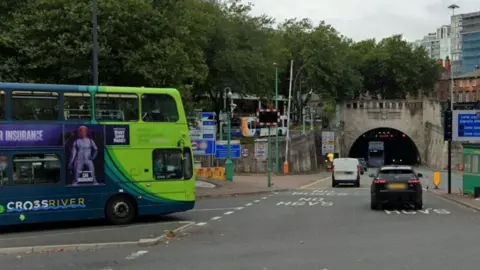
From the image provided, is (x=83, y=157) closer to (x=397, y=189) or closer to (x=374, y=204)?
(x=374, y=204)

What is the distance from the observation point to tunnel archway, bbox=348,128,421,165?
3623 inches

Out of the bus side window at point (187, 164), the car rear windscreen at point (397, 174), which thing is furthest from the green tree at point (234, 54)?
the bus side window at point (187, 164)

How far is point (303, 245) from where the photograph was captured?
12219 mm

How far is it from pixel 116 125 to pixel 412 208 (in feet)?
39.1

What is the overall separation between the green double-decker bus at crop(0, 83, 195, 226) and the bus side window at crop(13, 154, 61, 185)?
0.08 feet

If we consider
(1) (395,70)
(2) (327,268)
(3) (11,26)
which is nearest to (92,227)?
(2) (327,268)

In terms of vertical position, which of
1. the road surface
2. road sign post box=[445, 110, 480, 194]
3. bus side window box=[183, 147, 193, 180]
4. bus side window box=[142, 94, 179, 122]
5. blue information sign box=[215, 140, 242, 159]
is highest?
bus side window box=[142, 94, 179, 122]

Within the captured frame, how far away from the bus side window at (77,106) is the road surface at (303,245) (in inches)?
169

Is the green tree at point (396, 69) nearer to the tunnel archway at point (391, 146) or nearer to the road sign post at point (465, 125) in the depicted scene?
the tunnel archway at point (391, 146)

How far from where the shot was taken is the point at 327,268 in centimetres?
939

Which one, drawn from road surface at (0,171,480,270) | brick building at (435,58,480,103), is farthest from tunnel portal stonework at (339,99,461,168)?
road surface at (0,171,480,270)

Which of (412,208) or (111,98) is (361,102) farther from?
(111,98)

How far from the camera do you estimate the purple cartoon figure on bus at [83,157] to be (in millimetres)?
15555

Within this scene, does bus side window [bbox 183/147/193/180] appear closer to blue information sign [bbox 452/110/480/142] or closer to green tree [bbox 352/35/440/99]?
blue information sign [bbox 452/110/480/142]
